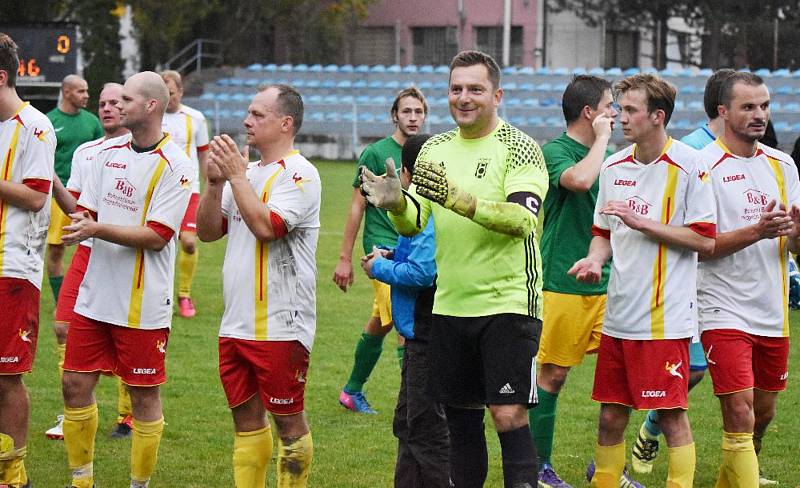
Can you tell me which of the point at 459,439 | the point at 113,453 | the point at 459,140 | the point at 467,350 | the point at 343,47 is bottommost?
the point at 113,453

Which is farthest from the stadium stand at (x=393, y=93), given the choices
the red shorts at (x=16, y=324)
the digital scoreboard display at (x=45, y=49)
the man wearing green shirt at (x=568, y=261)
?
the red shorts at (x=16, y=324)

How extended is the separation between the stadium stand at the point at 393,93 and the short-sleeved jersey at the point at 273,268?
27.5 m

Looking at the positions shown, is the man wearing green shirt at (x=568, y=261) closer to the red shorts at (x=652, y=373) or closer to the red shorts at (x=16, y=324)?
the red shorts at (x=652, y=373)

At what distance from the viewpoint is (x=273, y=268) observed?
5832 millimetres

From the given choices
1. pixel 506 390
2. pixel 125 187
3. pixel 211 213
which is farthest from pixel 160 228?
pixel 506 390

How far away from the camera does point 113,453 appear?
7598mm

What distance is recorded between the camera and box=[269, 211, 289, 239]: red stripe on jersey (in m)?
5.65

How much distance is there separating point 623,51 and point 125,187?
123ft

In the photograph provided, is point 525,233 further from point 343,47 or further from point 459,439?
point 343,47

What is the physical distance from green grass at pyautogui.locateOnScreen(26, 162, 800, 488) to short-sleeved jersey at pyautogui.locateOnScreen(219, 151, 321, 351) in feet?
5.03

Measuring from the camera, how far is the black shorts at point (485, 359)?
5.35 metres

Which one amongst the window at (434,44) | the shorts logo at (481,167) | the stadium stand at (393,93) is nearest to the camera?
the shorts logo at (481,167)

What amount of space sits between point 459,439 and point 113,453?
2795 millimetres

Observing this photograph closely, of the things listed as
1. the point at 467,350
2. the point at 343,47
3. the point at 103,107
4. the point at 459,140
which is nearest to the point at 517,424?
the point at 467,350
